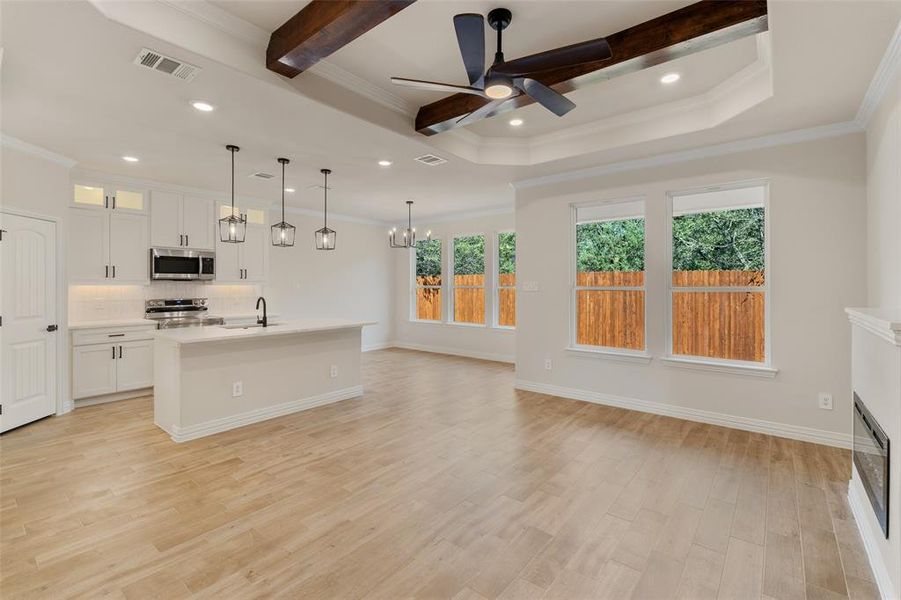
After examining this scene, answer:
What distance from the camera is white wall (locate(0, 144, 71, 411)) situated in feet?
12.6

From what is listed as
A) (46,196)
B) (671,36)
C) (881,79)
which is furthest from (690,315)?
(46,196)

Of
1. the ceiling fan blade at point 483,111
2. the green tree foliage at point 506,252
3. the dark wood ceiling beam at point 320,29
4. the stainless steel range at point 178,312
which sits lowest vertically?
the stainless steel range at point 178,312

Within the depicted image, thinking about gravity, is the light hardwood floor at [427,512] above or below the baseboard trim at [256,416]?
below

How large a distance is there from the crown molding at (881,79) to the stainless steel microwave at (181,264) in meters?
7.04

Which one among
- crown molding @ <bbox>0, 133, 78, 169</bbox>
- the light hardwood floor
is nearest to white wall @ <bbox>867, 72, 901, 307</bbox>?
the light hardwood floor

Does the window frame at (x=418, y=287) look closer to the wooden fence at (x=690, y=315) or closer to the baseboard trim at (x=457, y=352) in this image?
the baseboard trim at (x=457, y=352)

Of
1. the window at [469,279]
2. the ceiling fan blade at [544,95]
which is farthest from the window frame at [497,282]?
the ceiling fan blade at [544,95]

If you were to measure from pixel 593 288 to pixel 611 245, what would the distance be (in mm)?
547

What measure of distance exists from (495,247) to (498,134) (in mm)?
3342

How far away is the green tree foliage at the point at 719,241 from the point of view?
160 inches

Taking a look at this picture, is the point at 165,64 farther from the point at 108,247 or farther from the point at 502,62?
the point at 108,247

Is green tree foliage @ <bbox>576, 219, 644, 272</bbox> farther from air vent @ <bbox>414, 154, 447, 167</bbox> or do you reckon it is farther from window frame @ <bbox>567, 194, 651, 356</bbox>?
air vent @ <bbox>414, 154, 447, 167</bbox>

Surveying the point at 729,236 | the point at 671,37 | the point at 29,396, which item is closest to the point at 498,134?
the point at 671,37

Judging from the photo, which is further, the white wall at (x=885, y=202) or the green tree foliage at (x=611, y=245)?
the green tree foliage at (x=611, y=245)
